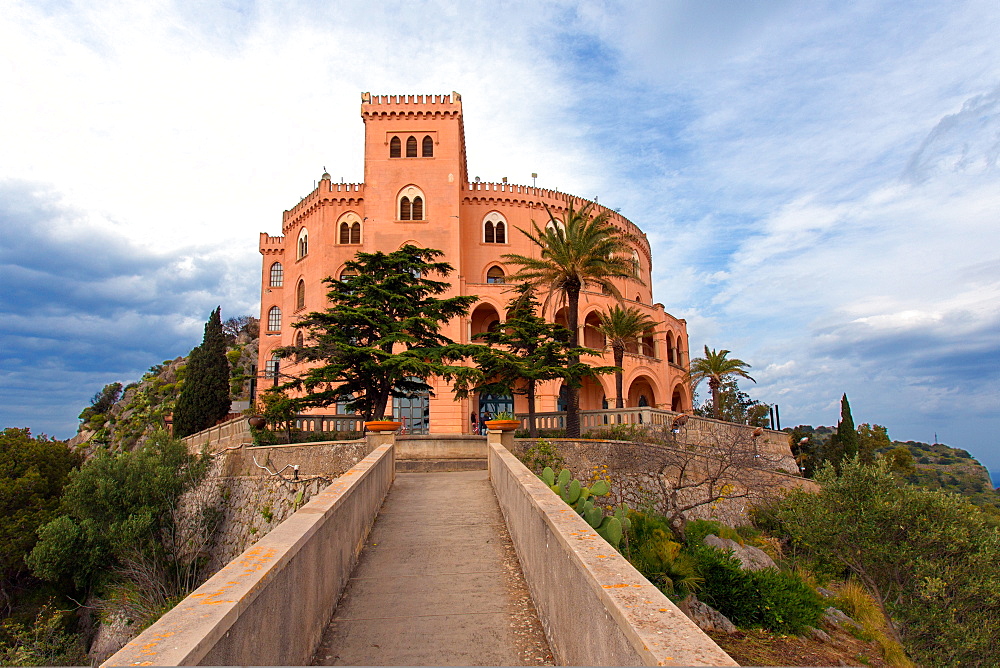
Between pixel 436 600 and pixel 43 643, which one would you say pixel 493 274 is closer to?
pixel 43 643

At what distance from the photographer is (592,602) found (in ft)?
12.5

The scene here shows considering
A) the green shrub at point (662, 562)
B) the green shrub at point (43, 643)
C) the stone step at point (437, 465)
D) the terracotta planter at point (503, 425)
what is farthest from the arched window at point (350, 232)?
the green shrub at point (662, 562)

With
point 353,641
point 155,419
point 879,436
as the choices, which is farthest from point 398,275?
point 879,436

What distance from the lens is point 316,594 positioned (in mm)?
5359

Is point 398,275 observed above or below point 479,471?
above

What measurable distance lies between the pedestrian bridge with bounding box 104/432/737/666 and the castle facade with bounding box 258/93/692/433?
2184 cm

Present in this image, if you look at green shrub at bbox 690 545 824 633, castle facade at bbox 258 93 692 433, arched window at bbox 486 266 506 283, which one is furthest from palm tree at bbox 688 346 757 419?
green shrub at bbox 690 545 824 633

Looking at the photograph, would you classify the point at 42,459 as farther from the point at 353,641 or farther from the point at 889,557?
the point at 889,557

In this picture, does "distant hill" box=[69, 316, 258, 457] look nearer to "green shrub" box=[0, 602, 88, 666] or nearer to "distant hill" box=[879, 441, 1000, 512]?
"green shrub" box=[0, 602, 88, 666]

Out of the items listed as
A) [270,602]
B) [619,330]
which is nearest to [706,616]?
[270,602]

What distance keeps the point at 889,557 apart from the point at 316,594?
13.4m

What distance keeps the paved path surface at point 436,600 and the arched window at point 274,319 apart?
32085 mm

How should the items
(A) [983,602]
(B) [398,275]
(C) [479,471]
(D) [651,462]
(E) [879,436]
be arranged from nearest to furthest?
(A) [983,602] < (C) [479,471] < (D) [651,462] < (B) [398,275] < (E) [879,436]

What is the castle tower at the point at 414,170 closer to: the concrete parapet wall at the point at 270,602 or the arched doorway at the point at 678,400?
the arched doorway at the point at 678,400
